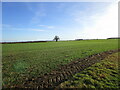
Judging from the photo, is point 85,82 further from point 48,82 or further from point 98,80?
point 48,82

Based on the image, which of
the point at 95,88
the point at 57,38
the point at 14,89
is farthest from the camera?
the point at 57,38

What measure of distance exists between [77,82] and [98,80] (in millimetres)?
1339

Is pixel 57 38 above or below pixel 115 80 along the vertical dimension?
above

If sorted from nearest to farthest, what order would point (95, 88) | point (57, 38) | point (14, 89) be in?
point (95, 88) → point (14, 89) → point (57, 38)

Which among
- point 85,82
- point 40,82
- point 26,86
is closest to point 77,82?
point 85,82

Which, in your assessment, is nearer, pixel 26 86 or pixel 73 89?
pixel 73 89

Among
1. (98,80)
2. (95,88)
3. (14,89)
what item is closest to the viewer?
(95,88)

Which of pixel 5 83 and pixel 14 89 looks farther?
pixel 5 83

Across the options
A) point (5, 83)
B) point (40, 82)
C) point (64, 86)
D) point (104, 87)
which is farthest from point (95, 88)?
point (5, 83)

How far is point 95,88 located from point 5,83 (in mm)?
5490

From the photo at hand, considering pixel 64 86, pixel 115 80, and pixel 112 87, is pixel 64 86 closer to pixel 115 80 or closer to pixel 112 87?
pixel 112 87

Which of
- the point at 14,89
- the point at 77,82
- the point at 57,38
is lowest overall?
the point at 14,89

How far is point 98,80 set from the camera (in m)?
4.50

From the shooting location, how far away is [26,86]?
4.36m
